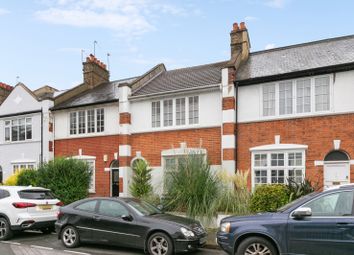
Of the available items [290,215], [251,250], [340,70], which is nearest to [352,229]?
[290,215]

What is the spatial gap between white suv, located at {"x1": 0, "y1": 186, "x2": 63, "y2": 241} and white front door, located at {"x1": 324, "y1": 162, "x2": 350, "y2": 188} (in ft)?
32.2

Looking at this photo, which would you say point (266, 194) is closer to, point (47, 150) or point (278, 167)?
point (278, 167)

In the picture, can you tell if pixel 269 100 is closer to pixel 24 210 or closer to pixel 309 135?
pixel 309 135

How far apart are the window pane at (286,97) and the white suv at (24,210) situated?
374 inches

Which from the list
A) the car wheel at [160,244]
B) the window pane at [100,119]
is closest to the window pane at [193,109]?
the window pane at [100,119]

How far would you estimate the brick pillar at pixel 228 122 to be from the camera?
15.3m

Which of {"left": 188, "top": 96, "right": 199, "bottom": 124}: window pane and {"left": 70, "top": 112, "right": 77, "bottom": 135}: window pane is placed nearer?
{"left": 188, "top": 96, "right": 199, "bottom": 124}: window pane

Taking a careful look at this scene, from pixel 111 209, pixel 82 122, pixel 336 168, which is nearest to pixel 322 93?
pixel 336 168

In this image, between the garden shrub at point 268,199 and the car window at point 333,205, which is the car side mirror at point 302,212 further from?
the garden shrub at point 268,199

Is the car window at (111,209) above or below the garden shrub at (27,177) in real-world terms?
above

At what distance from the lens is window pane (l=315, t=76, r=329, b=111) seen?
45.9 feet

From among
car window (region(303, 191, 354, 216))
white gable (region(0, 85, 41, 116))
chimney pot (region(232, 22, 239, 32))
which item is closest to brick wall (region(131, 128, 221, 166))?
chimney pot (region(232, 22, 239, 32))

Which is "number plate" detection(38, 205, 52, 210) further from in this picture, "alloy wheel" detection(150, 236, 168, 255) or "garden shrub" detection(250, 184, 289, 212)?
"garden shrub" detection(250, 184, 289, 212)

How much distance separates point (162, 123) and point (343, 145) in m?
8.09
